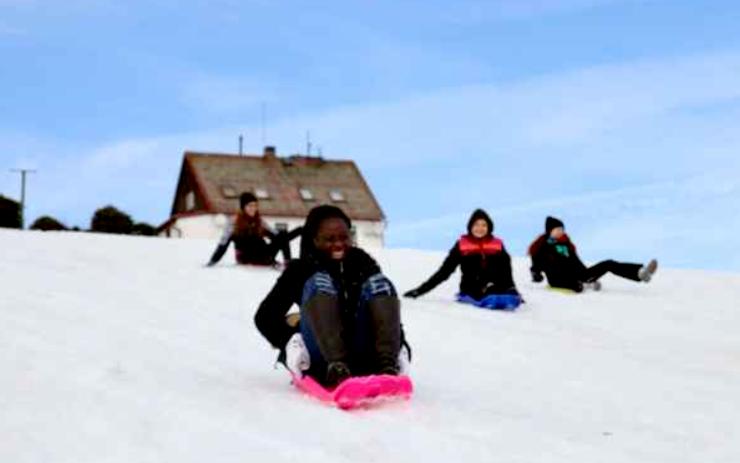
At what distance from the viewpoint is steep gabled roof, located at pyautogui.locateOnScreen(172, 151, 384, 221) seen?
57.2 metres

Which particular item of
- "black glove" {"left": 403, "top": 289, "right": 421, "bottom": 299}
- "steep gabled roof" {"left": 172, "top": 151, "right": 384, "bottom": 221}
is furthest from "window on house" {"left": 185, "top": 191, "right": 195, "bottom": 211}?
"black glove" {"left": 403, "top": 289, "right": 421, "bottom": 299}

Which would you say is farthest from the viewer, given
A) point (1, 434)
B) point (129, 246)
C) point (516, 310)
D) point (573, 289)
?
point (129, 246)

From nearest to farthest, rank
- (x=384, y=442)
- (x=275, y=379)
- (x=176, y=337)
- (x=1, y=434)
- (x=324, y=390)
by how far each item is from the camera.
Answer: (x=1, y=434)
(x=384, y=442)
(x=324, y=390)
(x=275, y=379)
(x=176, y=337)

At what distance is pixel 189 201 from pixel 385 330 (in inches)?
2180

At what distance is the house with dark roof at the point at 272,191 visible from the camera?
186 feet

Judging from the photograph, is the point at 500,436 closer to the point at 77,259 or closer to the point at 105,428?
the point at 105,428

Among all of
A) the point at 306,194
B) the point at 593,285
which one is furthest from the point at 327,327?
the point at 306,194

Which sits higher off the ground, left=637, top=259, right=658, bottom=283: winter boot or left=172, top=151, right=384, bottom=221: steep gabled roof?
left=172, top=151, right=384, bottom=221: steep gabled roof

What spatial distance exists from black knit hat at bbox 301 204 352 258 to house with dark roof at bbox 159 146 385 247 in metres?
49.2

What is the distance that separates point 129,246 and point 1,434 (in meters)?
15.5

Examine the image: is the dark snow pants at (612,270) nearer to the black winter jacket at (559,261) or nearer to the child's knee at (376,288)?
the black winter jacket at (559,261)

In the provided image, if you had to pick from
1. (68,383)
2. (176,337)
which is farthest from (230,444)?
(176,337)

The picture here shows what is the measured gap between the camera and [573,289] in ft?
52.7

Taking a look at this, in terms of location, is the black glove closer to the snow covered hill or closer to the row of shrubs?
A: the snow covered hill
